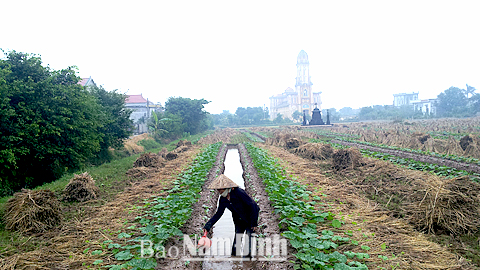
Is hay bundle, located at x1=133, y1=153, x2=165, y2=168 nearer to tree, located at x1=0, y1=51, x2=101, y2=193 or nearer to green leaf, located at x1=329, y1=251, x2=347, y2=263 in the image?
tree, located at x1=0, y1=51, x2=101, y2=193

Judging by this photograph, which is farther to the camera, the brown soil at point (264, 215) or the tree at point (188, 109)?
the tree at point (188, 109)

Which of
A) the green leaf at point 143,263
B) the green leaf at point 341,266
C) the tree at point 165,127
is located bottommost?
the green leaf at point 143,263

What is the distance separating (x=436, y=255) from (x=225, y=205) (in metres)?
3.71

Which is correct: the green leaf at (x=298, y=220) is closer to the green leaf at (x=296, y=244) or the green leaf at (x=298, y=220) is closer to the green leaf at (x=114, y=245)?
the green leaf at (x=296, y=244)

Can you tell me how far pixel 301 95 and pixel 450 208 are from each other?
10810 cm

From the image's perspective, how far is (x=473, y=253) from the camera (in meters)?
5.16

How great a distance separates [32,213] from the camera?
675 centimetres

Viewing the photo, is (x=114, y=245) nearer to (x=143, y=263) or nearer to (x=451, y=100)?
(x=143, y=263)

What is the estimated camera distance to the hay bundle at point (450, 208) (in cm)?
613

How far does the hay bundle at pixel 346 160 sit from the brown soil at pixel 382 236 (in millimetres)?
3246

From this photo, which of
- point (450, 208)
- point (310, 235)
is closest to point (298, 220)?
point (310, 235)

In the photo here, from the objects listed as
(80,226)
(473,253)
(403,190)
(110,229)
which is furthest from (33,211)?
(403,190)

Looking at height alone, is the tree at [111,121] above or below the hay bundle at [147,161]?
above

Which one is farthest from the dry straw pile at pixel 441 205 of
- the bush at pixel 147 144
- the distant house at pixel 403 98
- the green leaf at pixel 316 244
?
the distant house at pixel 403 98
